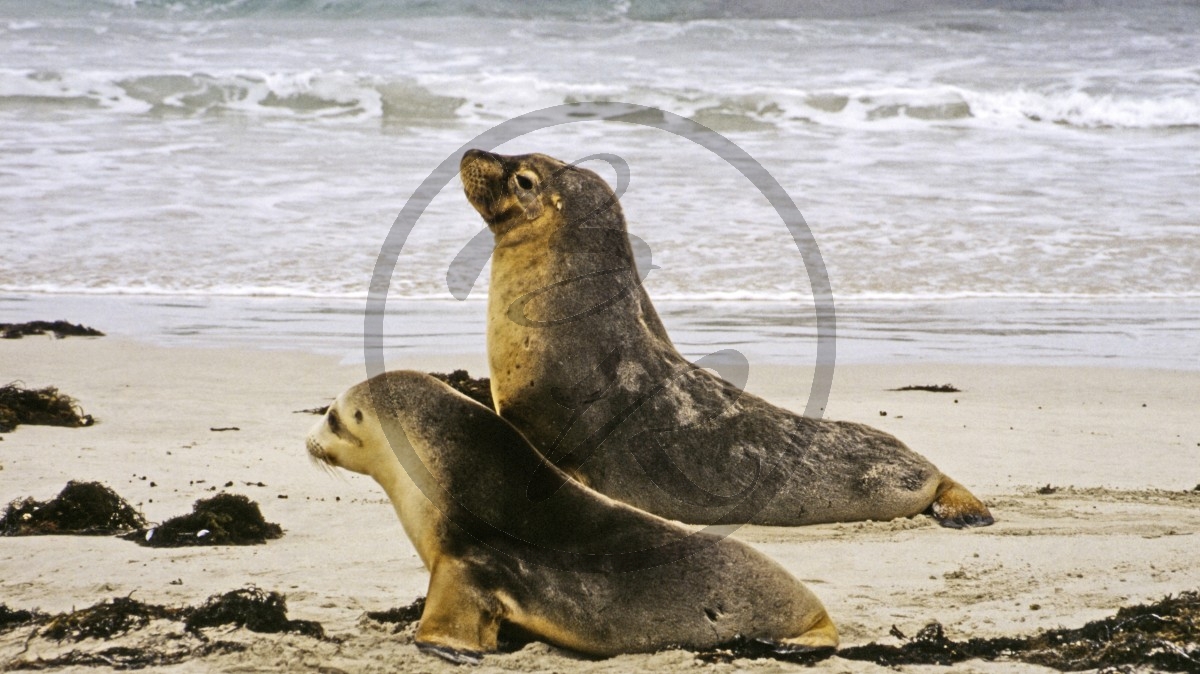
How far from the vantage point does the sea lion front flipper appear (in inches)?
148

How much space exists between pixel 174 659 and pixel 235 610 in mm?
304

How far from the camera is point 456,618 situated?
3.83 m

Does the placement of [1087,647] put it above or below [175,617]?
above

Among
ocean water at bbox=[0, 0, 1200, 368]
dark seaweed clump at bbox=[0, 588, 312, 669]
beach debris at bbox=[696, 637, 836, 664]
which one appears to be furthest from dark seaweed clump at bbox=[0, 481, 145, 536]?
ocean water at bbox=[0, 0, 1200, 368]

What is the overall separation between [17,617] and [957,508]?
11.9 ft

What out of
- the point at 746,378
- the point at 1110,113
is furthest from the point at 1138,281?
the point at 1110,113

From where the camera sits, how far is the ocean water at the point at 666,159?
33.6ft

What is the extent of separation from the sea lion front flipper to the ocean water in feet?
16.6

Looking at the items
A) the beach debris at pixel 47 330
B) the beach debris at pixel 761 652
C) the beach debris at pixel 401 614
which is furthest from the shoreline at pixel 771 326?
the beach debris at pixel 761 652

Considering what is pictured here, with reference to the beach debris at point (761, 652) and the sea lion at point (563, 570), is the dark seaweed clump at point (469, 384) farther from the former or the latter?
the beach debris at point (761, 652)

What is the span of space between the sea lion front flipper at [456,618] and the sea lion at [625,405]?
4.14 feet

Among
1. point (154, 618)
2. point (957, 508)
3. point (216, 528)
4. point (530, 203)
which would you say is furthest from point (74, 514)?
point (957, 508)

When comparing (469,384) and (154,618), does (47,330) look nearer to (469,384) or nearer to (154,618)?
(469,384)

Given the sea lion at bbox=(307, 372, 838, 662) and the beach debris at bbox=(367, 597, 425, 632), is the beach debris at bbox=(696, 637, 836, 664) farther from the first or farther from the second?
the beach debris at bbox=(367, 597, 425, 632)
